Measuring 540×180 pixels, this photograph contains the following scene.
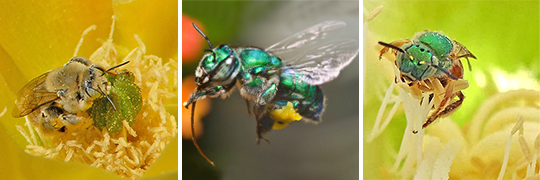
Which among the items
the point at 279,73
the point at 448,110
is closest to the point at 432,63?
the point at 448,110

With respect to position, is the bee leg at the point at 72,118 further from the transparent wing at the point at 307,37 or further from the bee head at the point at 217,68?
the transparent wing at the point at 307,37

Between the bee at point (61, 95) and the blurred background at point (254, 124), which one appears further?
the blurred background at point (254, 124)

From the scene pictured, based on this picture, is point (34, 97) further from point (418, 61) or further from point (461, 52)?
point (461, 52)

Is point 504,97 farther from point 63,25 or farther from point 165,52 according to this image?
point 63,25

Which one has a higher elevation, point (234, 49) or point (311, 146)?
point (234, 49)

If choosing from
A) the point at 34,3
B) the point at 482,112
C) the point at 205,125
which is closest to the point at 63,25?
the point at 34,3

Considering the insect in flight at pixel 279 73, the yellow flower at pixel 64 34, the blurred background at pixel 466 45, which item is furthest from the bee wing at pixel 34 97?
the blurred background at pixel 466 45

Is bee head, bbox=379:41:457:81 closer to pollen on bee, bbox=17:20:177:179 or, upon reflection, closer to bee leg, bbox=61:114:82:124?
pollen on bee, bbox=17:20:177:179
